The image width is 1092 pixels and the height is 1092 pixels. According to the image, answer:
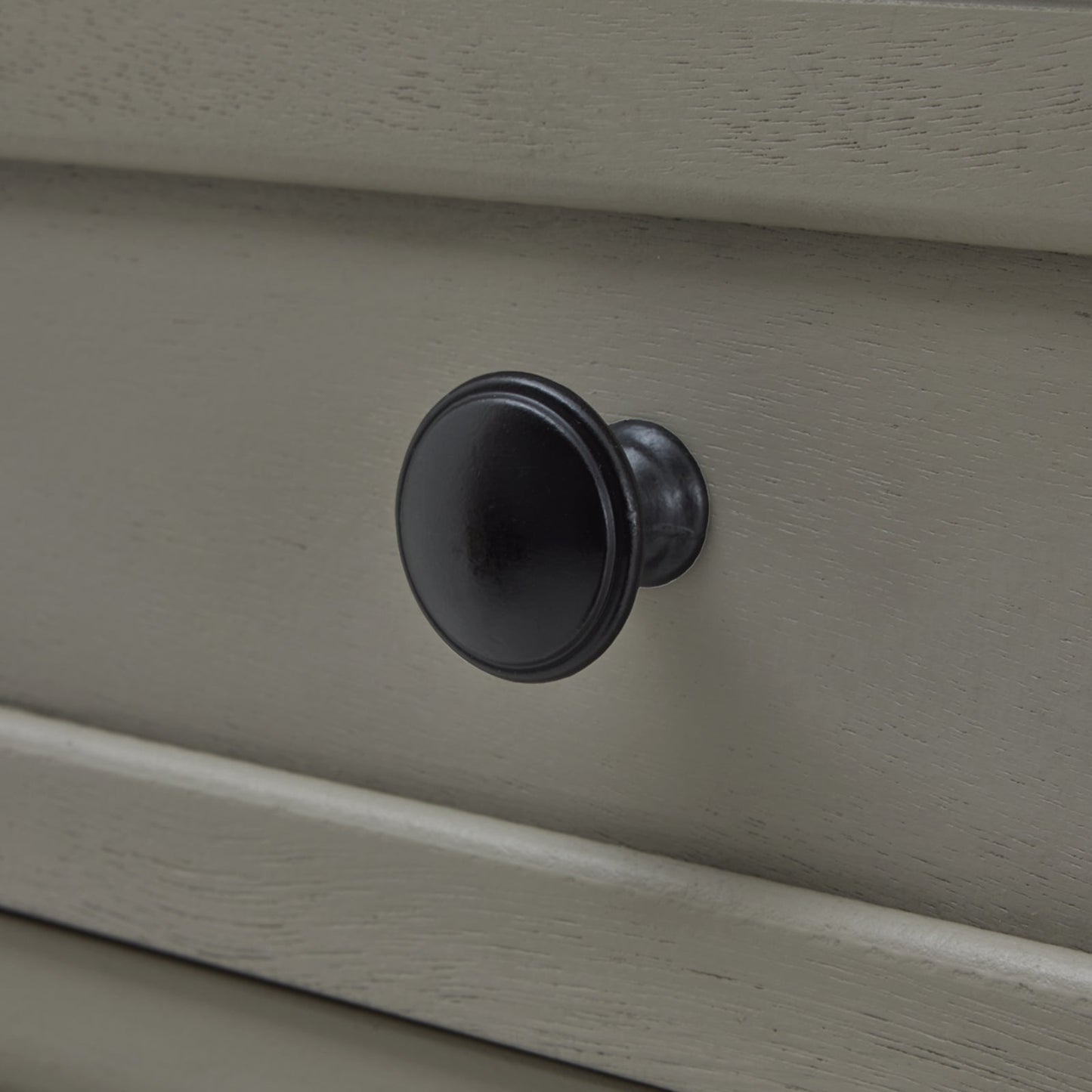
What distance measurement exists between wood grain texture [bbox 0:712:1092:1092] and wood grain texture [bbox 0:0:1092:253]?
0.40 ft

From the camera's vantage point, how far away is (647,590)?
238mm

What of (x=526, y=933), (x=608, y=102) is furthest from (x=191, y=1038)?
(x=608, y=102)

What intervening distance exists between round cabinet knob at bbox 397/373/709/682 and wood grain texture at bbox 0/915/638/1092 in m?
0.11

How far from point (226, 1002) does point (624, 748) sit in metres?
0.12

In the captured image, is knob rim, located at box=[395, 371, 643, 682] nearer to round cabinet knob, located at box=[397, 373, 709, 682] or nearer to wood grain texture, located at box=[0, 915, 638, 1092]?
round cabinet knob, located at box=[397, 373, 709, 682]

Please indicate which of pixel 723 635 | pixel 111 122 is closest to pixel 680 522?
pixel 723 635

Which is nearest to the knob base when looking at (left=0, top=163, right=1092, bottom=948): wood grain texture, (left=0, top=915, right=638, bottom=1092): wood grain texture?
(left=0, top=163, right=1092, bottom=948): wood grain texture

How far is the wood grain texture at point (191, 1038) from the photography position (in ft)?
0.89

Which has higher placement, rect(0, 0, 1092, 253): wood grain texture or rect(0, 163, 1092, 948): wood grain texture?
rect(0, 0, 1092, 253): wood grain texture

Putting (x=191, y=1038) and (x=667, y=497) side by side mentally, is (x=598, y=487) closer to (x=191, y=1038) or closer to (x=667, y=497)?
(x=667, y=497)

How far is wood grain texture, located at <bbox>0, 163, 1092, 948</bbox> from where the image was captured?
0.21m

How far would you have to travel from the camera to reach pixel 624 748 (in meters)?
0.25

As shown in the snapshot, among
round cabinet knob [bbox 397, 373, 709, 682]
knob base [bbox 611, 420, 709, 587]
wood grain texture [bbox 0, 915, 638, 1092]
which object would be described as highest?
knob base [bbox 611, 420, 709, 587]

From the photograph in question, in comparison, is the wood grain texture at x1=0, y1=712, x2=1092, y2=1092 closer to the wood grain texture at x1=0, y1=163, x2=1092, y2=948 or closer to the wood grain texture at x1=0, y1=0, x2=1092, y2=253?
the wood grain texture at x1=0, y1=163, x2=1092, y2=948
